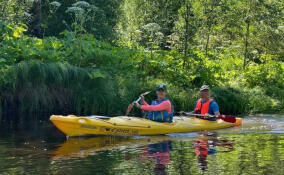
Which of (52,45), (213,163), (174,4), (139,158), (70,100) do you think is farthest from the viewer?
(174,4)

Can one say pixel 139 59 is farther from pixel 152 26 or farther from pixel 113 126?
pixel 113 126

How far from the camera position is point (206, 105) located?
12461 millimetres

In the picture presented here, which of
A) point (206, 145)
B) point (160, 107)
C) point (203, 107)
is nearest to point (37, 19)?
point (203, 107)

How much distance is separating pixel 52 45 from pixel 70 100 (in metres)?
2.22

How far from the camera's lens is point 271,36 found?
1945 cm

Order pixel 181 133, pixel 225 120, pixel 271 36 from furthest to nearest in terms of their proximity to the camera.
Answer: pixel 271 36 → pixel 225 120 → pixel 181 133

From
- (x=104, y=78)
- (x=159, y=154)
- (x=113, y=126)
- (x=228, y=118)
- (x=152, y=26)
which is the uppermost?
(x=152, y=26)

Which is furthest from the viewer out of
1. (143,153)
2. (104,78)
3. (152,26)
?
(152,26)

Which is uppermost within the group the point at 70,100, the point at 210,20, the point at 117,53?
the point at 210,20

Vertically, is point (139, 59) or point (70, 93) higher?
point (139, 59)

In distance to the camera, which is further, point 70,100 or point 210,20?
point 210,20

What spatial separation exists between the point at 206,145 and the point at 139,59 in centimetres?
708

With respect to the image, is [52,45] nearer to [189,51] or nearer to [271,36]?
[189,51]

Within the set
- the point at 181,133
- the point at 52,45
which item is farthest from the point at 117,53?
the point at 181,133
